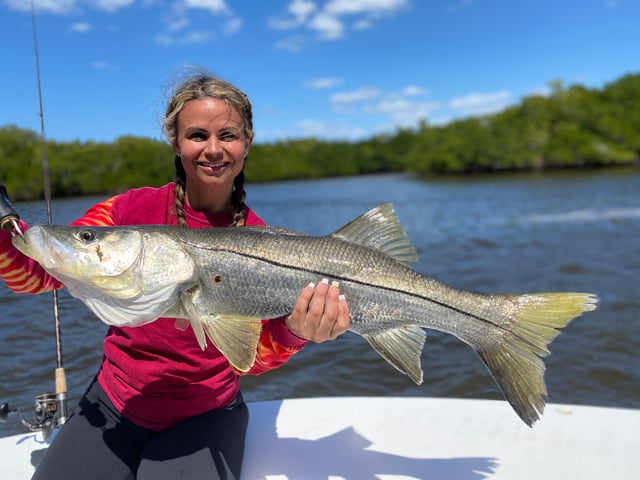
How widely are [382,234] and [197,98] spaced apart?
1.20m

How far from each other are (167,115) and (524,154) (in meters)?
89.7

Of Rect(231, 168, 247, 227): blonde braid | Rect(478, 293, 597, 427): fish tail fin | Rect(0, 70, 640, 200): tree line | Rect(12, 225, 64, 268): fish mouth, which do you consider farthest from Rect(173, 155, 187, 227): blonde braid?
Rect(0, 70, 640, 200): tree line

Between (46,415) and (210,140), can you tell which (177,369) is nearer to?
(210,140)

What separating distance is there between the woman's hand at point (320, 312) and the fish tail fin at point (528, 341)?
0.74 metres

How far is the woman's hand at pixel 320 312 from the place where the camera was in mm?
2373

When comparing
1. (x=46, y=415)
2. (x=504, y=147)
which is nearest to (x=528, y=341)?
(x=46, y=415)

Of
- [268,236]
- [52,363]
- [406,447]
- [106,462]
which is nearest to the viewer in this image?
[268,236]

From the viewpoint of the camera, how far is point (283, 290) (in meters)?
2.38

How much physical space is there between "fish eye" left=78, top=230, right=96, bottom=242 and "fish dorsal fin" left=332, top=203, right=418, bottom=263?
1.09 meters

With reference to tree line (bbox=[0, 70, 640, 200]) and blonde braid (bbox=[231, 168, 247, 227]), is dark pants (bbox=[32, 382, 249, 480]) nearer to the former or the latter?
blonde braid (bbox=[231, 168, 247, 227])

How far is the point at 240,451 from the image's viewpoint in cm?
290

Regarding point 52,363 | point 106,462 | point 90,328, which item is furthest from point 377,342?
point 90,328

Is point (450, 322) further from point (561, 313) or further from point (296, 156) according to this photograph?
point (296, 156)

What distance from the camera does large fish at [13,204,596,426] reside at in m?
2.20
